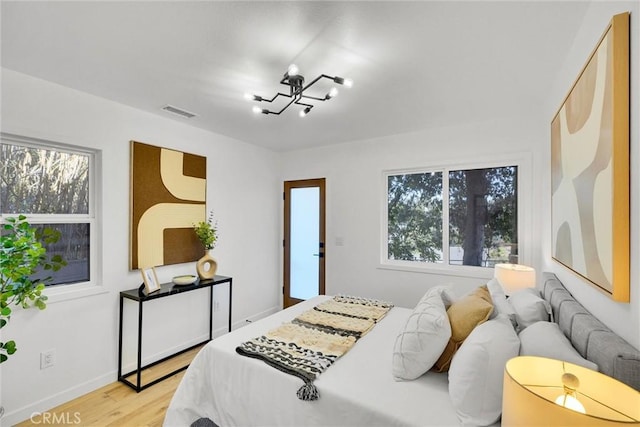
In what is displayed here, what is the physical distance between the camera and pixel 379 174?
3857 mm

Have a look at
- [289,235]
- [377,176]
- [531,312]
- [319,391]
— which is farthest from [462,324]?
[289,235]

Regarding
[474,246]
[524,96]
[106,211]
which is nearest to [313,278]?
[474,246]

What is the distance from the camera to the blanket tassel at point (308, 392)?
1442 mm

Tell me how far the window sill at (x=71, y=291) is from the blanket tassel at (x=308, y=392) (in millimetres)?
2124

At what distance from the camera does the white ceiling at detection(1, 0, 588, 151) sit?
1521mm

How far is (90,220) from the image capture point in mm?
2604

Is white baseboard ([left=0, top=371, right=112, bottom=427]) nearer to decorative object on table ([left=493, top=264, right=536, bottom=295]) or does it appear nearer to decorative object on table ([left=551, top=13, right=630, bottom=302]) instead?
decorative object on table ([left=551, top=13, right=630, bottom=302])

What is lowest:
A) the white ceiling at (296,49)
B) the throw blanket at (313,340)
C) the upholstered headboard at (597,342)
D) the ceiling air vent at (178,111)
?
the throw blanket at (313,340)

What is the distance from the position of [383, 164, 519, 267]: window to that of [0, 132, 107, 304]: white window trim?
10.2 ft

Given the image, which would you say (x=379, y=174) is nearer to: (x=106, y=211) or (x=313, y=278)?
(x=313, y=278)

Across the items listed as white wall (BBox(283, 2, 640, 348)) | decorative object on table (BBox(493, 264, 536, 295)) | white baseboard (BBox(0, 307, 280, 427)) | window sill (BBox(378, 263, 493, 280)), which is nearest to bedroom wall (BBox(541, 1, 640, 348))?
white wall (BBox(283, 2, 640, 348))

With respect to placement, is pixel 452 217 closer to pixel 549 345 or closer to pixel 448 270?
pixel 448 270

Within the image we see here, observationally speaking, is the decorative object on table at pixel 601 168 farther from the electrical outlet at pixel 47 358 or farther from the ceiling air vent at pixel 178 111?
the electrical outlet at pixel 47 358

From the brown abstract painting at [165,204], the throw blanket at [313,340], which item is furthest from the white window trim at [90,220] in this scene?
the throw blanket at [313,340]
